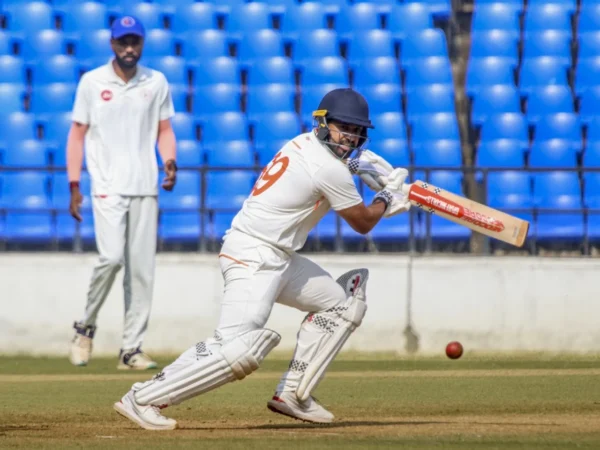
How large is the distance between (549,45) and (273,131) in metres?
4.12

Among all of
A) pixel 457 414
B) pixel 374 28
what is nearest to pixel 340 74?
pixel 374 28

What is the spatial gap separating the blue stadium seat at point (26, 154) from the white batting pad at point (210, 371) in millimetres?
9391

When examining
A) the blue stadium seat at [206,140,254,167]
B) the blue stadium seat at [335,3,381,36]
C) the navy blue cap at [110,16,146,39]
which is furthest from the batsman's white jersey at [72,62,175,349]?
the blue stadium seat at [335,3,381,36]

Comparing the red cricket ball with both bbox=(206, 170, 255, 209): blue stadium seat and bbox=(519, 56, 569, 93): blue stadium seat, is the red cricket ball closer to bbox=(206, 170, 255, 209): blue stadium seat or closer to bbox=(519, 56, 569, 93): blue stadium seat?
bbox=(206, 170, 255, 209): blue stadium seat

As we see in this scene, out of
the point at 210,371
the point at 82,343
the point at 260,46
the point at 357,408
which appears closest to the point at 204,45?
the point at 260,46

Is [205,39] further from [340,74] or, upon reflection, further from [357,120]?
[357,120]

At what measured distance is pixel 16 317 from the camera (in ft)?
39.2

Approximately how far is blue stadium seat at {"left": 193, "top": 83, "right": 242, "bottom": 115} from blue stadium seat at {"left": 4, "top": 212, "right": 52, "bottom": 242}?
12.3 feet

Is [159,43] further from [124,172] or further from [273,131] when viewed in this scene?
[124,172]

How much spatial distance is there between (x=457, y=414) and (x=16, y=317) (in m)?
6.18

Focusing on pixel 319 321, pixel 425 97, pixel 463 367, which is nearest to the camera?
pixel 319 321

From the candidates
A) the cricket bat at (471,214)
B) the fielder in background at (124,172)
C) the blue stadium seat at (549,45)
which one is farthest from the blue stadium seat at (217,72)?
the cricket bat at (471,214)

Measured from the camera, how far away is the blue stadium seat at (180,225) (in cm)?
1240

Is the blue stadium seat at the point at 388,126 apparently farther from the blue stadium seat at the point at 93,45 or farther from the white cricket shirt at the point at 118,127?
the white cricket shirt at the point at 118,127
